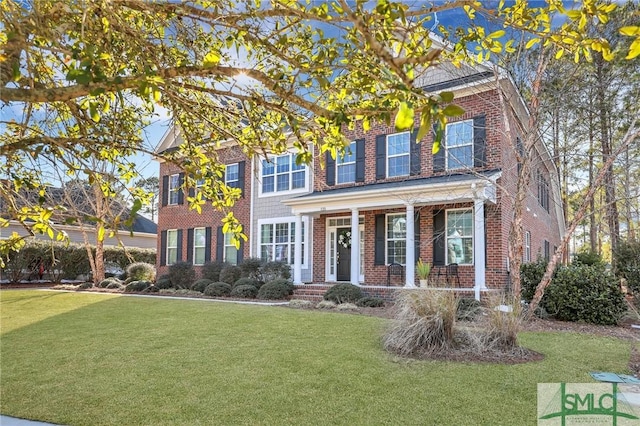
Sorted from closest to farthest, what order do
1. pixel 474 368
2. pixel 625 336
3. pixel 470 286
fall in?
pixel 474 368 < pixel 625 336 < pixel 470 286

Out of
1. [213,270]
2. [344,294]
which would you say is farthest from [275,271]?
[344,294]

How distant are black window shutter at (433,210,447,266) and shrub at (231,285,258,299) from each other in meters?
6.12

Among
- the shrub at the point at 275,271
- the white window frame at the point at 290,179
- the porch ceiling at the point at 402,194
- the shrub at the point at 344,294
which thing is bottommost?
the shrub at the point at 344,294

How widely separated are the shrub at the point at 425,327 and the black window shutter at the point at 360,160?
31.2ft

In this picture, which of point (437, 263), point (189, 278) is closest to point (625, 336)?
point (437, 263)

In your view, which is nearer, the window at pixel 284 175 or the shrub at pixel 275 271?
the shrub at pixel 275 271

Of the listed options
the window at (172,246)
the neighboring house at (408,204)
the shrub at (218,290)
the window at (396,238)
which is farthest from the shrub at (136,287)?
the window at (396,238)

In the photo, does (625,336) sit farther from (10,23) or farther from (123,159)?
(10,23)

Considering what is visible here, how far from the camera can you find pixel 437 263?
13.8m

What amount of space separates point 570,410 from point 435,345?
1.95m

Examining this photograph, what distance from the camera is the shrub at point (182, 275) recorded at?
19203 millimetres

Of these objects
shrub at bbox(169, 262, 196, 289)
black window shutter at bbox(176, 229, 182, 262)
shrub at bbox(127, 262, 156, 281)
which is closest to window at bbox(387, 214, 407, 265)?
shrub at bbox(169, 262, 196, 289)

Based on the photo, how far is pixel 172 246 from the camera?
71.8 ft

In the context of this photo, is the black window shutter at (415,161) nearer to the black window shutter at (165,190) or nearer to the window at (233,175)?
the window at (233,175)
